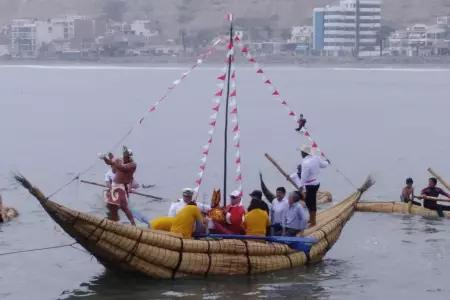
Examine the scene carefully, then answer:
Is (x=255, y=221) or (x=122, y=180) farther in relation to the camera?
(x=122, y=180)

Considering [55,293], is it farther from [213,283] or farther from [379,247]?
[379,247]

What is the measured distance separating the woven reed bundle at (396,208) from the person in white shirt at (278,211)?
900cm

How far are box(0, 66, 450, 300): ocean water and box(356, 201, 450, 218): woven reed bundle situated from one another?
0.33 m

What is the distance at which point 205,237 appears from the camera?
20.3 m

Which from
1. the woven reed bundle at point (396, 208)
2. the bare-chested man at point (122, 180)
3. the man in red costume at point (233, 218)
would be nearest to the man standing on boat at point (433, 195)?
the woven reed bundle at point (396, 208)

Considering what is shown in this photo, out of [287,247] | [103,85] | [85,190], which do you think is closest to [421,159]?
[85,190]

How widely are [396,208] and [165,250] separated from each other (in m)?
12.6

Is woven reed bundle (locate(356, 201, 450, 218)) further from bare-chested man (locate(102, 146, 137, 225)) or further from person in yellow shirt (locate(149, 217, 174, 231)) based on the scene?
person in yellow shirt (locate(149, 217, 174, 231))

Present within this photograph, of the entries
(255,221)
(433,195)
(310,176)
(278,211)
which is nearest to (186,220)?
(255,221)

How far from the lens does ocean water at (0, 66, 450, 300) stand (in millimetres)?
21125

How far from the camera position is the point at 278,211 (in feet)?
71.2

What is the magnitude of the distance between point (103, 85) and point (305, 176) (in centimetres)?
15465

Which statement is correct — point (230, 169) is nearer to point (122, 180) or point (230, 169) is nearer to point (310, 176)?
point (310, 176)

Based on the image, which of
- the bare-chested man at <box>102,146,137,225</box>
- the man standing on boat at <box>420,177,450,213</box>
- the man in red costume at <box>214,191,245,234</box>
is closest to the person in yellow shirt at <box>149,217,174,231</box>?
the man in red costume at <box>214,191,245,234</box>
